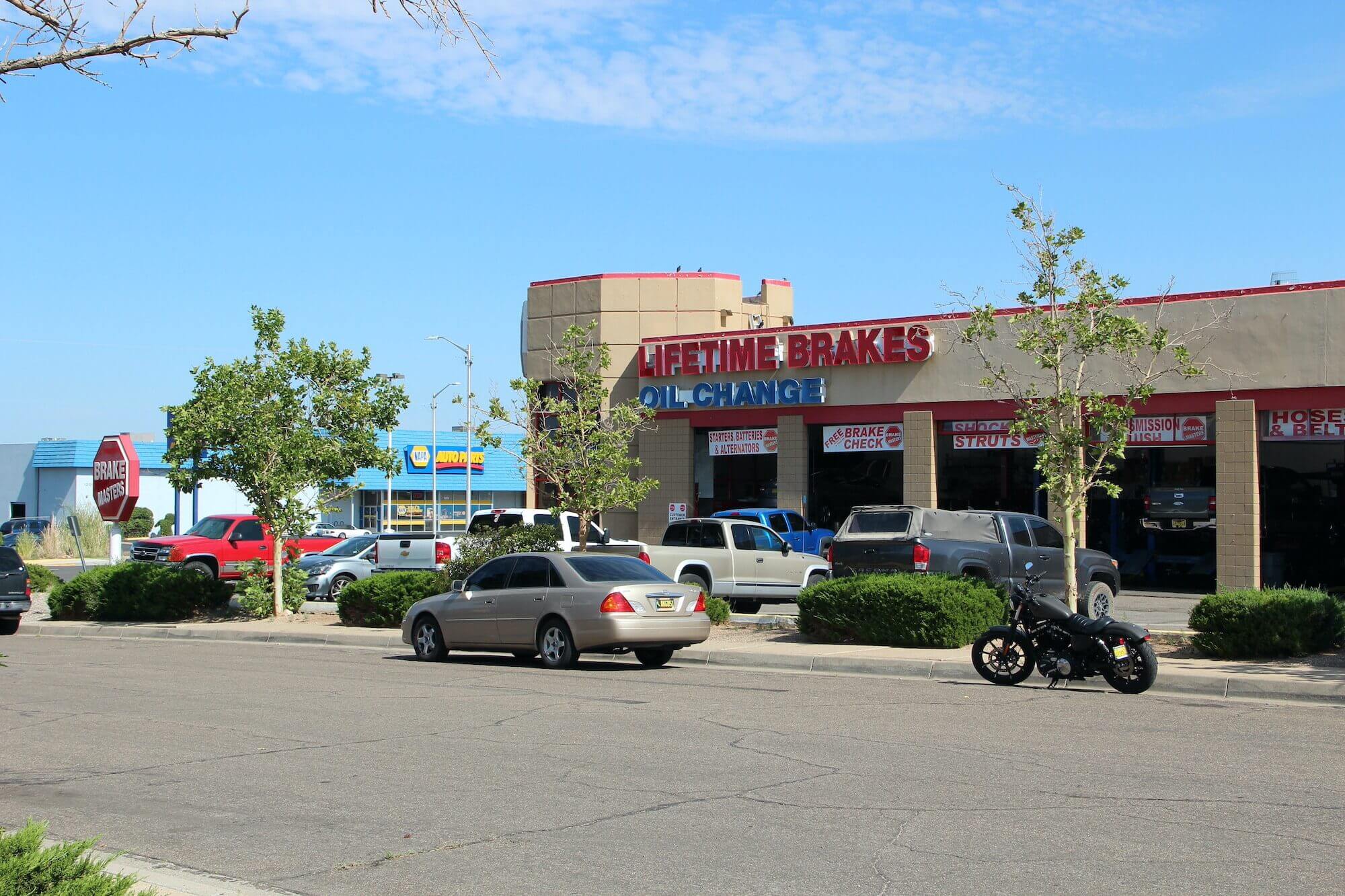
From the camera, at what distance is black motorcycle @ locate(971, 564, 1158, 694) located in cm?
1388

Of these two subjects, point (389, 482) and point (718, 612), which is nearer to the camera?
point (718, 612)

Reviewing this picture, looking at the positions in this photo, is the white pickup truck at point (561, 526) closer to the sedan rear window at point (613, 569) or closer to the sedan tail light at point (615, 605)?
the sedan rear window at point (613, 569)

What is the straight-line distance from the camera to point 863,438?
3366 centimetres

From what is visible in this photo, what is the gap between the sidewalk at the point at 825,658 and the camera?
14.1m

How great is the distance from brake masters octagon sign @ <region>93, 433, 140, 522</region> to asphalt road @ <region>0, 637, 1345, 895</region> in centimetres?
1474

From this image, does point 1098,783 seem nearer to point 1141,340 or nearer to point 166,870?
point 166,870

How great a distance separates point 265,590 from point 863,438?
1496cm

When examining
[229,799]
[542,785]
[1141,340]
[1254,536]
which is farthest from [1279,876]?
[1254,536]

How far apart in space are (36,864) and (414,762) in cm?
486

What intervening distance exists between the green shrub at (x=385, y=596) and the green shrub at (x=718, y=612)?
4.78 metres

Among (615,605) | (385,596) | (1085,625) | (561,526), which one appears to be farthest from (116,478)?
(1085,625)

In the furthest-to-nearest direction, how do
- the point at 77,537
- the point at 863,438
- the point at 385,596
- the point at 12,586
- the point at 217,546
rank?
the point at 217,546 → the point at 863,438 → the point at 77,537 → the point at 12,586 → the point at 385,596

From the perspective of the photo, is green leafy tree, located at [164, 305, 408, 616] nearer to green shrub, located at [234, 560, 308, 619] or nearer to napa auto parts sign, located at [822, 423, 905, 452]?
green shrub, located at [234, 560, 308, 619]

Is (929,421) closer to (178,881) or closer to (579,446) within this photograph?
(579,446)
